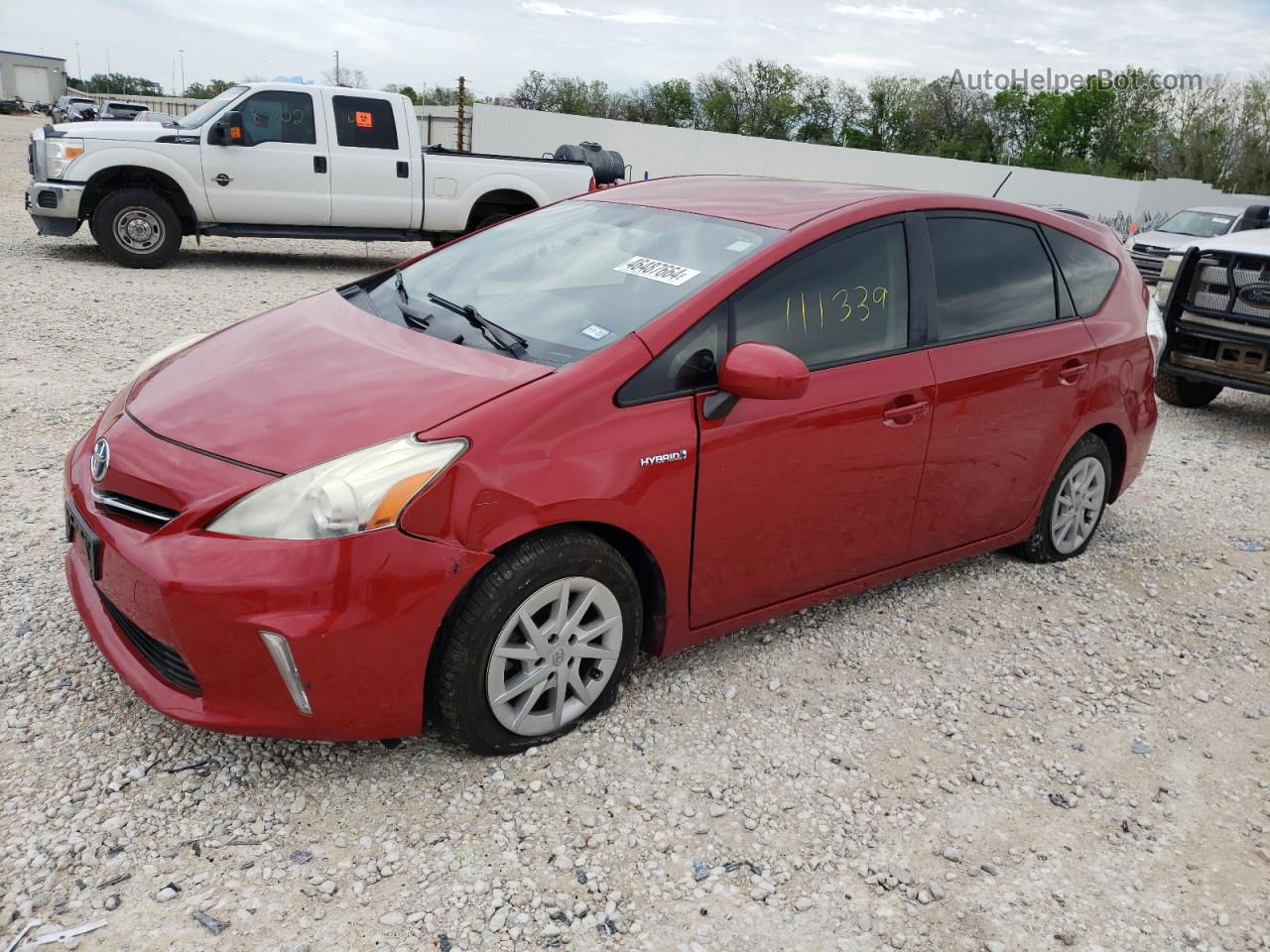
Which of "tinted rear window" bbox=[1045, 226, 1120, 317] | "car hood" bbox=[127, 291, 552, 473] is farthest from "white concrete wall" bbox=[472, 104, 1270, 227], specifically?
"car hood" bbox=[127, 291, 552, 473]

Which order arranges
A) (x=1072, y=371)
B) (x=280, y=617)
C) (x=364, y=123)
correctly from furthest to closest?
(x=364, y=123)
(x=1072, y=371)
(x=280, y=617)

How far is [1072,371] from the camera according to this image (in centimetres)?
428

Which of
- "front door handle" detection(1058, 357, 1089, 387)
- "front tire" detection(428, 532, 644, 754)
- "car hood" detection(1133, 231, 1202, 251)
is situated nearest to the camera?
"front tire" detection(428, 532, 644, 754)

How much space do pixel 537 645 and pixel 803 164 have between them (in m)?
37.3

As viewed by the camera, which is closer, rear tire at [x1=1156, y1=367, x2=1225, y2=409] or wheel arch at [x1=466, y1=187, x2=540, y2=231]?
rear tire at [x1=1156, y1=367, x2=1225, y2=409]

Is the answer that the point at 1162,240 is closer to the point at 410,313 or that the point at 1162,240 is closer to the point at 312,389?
the point at 410,313

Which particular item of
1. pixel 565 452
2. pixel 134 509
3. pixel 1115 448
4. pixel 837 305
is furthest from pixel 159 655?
pixel 1115 448

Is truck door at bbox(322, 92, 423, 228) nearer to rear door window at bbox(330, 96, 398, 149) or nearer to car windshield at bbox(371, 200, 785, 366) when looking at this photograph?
rear door window at bbox(330, 96, 398, 149)

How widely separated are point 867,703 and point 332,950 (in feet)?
6.28

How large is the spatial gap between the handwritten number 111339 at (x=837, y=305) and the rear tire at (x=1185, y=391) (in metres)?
5.87

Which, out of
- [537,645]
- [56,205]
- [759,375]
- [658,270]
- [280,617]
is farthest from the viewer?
[56,205]

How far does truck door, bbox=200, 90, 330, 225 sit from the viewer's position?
10867 mm

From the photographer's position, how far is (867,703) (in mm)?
3504

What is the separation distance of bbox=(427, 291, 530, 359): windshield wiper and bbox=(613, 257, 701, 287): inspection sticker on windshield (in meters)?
0.48
